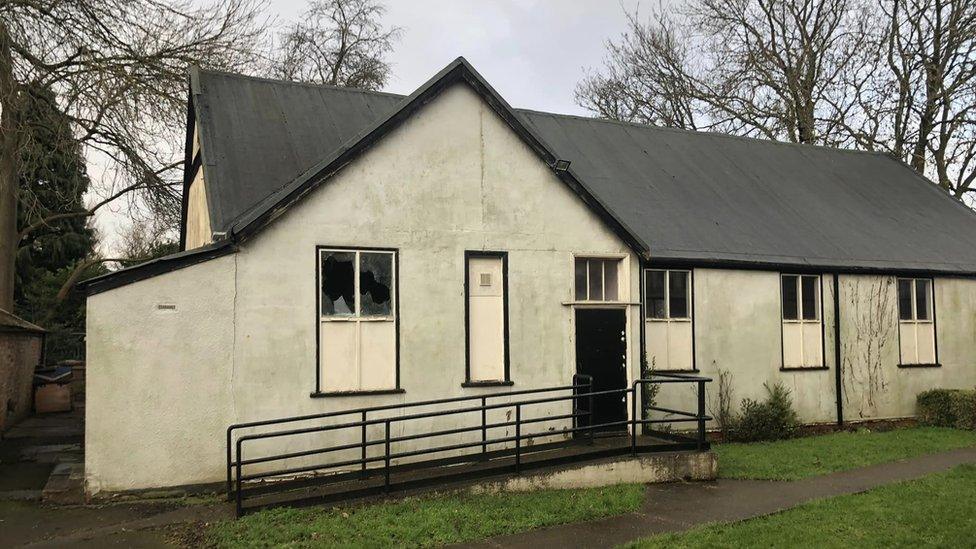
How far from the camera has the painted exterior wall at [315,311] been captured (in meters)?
9.88

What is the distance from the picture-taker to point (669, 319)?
1532 cm

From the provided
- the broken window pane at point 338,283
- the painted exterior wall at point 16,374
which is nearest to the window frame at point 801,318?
the broken window pane at point 338,283

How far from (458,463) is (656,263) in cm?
637

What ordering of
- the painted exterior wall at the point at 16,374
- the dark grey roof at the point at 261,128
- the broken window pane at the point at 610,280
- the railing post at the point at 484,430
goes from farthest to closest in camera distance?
1. the painted exterior wall at the point at 16,374
2. the broken window pane at the point at 610,280
3. the dark grey roof at the point at 261,128
4. the railing post at the point at 484,430

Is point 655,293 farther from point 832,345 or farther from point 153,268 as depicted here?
point 153,268

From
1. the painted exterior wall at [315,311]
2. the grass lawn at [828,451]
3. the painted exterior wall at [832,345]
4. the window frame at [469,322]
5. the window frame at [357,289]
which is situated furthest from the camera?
the painted exterior wall at [832,345]

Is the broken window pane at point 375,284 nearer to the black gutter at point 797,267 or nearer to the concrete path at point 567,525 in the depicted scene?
the concrete path at point 567,525

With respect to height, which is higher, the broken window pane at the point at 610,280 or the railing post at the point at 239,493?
the broken window pane at the point at 610,280

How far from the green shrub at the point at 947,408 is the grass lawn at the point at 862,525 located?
737cm

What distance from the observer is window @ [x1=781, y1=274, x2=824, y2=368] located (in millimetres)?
16625

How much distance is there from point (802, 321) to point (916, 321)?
365 cm

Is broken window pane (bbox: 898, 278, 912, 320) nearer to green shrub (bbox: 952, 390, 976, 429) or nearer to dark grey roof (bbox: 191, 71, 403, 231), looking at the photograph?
green shrub (bbox: 952, 390, 976, 429)

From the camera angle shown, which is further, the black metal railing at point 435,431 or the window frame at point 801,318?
the window frame at point 801,318

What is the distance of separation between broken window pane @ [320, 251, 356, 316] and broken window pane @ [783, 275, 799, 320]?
992 centimetres
